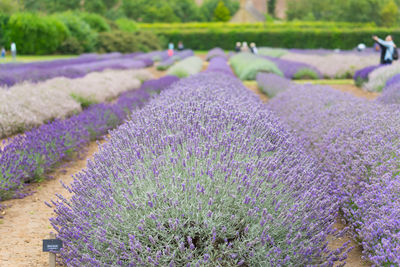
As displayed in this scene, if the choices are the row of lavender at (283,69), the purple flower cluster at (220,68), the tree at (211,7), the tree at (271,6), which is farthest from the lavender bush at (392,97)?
the tree at (271,6)

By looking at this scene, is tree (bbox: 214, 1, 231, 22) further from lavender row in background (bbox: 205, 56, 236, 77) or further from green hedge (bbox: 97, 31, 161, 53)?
lavender row in background (bbox: 205, 56, 236, 77)

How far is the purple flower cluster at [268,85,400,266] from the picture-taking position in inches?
91.3

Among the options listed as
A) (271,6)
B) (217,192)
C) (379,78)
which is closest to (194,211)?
(217,192)

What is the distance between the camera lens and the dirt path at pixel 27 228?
2693 mm

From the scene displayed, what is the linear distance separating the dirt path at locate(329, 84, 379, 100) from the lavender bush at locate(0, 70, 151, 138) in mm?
6175

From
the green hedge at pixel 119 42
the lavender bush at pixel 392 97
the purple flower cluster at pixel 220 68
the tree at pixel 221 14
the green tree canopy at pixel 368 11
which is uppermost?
the green tree canopy at pixel 368 11

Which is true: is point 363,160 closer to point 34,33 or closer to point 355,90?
point 355,90

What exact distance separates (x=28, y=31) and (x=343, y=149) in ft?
71.2

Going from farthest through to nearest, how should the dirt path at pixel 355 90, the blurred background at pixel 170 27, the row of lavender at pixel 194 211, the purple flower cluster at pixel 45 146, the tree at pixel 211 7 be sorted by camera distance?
the tree at pixel 211 7 → the blurred background at pixel 170 27 → the dirt path at pixel 355 90 → the purple flower cluster at pixel 45 146 → the row of lavender at pixel 194 211

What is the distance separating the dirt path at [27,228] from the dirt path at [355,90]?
8.37m

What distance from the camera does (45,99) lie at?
7.25 metres

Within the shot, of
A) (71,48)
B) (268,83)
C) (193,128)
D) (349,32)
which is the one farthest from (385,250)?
(349,32)

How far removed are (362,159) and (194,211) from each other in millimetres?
1814

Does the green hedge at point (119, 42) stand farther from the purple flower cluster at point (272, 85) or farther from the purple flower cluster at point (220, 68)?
the purple flower cluster at point (272, 85)
